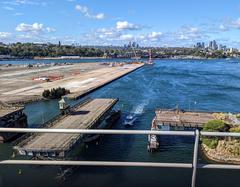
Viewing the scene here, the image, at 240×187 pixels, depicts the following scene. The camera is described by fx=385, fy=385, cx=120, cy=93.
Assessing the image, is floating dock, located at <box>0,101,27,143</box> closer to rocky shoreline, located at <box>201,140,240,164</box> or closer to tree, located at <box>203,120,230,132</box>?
tree, located at <box>203,120,230,132</box>

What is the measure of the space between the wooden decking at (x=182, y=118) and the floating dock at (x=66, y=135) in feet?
24.0

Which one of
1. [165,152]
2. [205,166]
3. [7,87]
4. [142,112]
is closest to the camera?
[205,166]

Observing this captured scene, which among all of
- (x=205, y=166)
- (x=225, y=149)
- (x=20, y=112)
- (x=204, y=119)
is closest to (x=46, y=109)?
(x=20, y=112)

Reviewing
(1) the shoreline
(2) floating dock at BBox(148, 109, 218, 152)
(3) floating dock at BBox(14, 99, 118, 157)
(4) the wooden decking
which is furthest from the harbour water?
(4) the wooden decking

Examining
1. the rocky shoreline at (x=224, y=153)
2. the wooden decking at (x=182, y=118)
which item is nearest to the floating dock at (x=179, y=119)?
the wooden decking at (x=182, y=118)

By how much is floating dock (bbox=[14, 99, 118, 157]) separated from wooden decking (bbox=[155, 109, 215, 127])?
7329 mm

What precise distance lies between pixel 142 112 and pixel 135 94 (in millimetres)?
22806

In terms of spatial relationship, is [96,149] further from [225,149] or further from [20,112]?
[20,112]

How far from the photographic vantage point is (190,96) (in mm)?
75625

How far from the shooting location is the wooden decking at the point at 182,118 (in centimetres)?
4434

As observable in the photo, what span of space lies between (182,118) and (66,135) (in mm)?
16179

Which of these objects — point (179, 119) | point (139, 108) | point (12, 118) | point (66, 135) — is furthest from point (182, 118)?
point (12, 118)

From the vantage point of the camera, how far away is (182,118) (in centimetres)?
4691

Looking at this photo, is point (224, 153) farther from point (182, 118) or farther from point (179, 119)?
point (182, 118)
